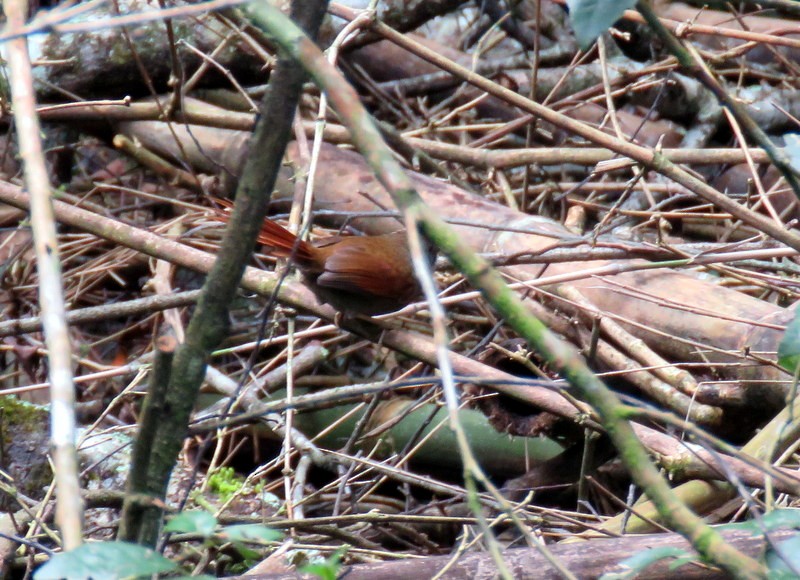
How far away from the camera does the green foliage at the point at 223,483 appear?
2875mm

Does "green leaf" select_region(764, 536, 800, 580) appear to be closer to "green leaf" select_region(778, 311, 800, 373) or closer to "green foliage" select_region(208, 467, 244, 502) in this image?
"green leaf" select_region(778, 311, 800, 373)

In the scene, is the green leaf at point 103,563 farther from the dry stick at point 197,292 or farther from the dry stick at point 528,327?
the dry stick at point 197,292

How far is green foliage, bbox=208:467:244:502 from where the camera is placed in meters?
2.88

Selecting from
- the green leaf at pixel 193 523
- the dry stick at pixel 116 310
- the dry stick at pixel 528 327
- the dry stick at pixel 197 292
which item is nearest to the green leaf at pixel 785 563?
the dry stick at pixel 528 327

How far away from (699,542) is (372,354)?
3.46m

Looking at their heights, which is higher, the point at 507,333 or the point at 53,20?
the point at 53,20

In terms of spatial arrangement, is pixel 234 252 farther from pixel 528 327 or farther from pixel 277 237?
pixel 277 237

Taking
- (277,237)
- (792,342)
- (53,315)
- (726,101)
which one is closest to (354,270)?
(277,237)

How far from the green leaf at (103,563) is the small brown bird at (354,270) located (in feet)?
6.61

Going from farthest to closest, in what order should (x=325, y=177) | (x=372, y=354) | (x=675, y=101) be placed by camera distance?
(x=675, y=101), (x=372, y=354), (x=325, y=177)

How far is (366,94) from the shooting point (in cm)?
529

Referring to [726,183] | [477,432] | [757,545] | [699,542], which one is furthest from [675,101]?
[699,542]

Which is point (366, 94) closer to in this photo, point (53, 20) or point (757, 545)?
point (757, 545)

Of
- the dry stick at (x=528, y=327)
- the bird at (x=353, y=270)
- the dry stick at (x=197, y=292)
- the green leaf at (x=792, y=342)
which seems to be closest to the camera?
the dry stick at (x=528, y=327)
